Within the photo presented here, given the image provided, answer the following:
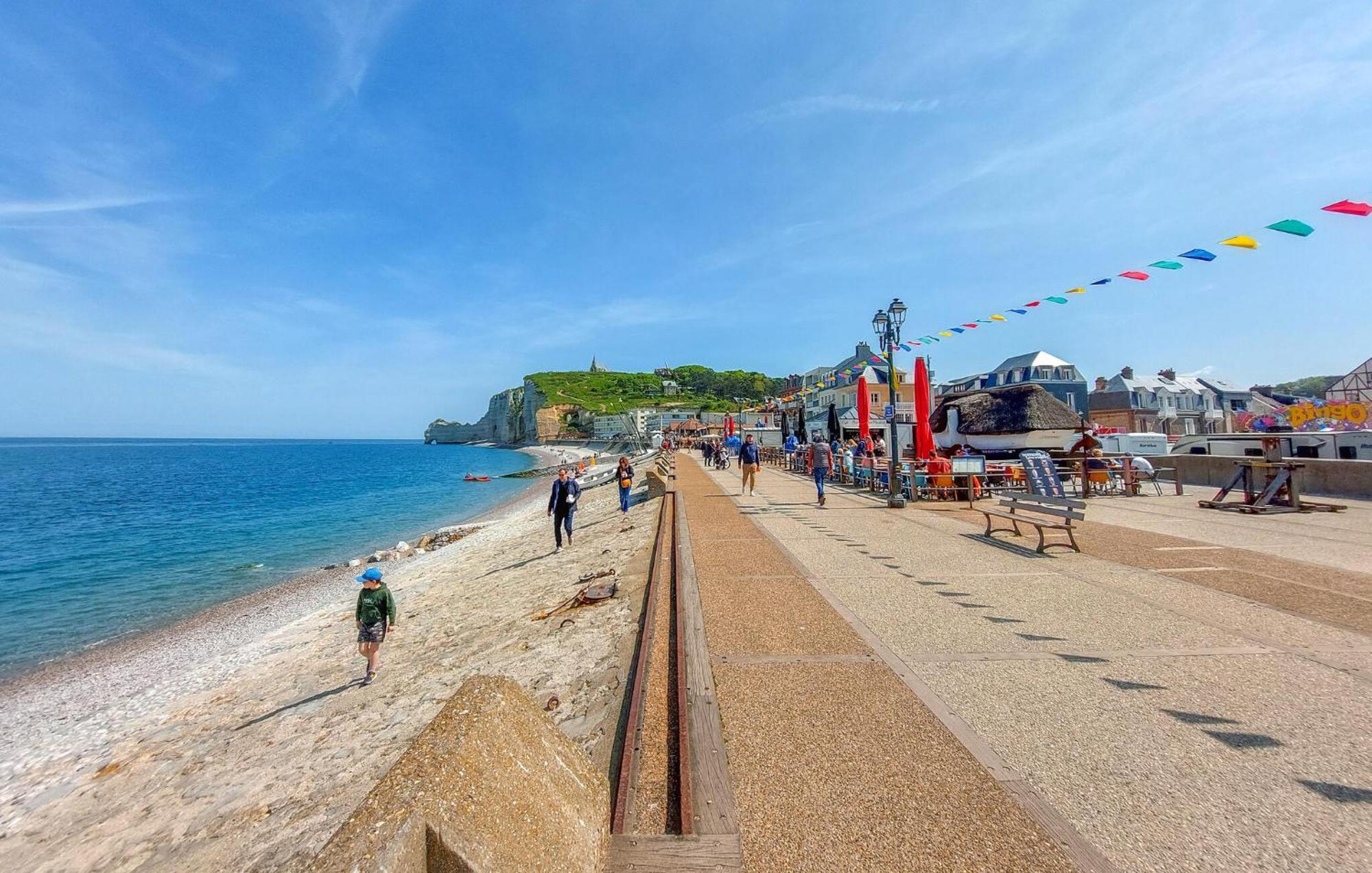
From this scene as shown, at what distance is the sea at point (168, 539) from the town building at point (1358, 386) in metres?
52.3

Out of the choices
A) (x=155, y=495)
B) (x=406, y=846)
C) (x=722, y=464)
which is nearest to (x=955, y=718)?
(x=406, y=846)

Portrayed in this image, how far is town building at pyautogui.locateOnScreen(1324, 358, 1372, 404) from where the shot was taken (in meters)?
33.2

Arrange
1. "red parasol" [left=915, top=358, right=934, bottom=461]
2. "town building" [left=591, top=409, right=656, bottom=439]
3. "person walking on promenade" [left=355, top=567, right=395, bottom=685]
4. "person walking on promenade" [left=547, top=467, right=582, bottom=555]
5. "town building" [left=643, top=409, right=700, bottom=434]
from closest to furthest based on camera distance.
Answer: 1. "person walking on promenade" [left=355, top=567, right=395, bottom=685]
2. "person walking on promenade" [left=547, top=467, right=582, bottom=555]
3. "red parasol" [left=915, top=358, right=934, bottom=461]
4. "town building" [left=591, top=409, right=656, bottom=439]
5. "town building" [left=643, top=409, right=700, bottom=434]

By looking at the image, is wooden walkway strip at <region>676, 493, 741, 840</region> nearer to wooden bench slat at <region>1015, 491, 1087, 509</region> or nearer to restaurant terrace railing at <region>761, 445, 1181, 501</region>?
wooden bench slat at <region>1015, 491, 1087, 509</region>

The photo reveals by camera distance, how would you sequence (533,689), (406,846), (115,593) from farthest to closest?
(115,593) → (533,689) → (406,846)

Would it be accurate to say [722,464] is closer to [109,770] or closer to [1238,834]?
[109,770]

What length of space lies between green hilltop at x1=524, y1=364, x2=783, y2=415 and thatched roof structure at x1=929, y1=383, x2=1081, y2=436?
98.7 metres

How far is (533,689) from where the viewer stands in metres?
5.34

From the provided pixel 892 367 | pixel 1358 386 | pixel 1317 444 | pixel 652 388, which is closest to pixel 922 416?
pixel 892 367

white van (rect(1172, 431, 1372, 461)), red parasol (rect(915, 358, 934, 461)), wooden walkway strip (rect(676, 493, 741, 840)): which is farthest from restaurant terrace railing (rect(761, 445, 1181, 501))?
wooden walkway strip (rect(676, 493, 741, 840))

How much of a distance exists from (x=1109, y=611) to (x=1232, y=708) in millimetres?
2123

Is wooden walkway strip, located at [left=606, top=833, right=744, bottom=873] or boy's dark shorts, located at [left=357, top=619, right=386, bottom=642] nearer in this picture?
wooden walkway strip, located at [left=606, top=833, right=744, bottom=873]

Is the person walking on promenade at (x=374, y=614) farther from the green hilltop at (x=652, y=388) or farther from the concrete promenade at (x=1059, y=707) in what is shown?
the green hilltop at (x=652, y=388)

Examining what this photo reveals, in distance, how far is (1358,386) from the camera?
112 ft
